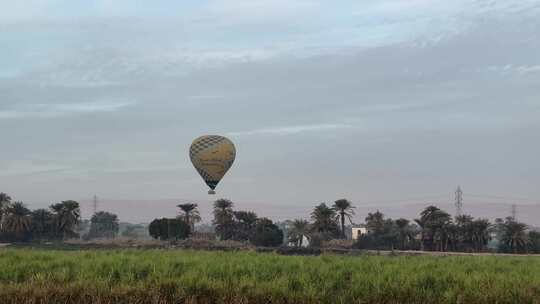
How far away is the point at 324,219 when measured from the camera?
97.9 m

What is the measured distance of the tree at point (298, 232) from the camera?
97.1m

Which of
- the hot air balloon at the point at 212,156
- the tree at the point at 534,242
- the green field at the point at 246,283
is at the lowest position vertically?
the tree at the point at 534,242

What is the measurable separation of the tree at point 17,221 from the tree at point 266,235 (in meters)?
34.2

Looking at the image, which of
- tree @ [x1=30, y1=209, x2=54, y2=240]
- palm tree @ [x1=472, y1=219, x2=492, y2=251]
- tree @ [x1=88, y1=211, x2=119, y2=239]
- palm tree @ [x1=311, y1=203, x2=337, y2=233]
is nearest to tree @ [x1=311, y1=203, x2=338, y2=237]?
palm tree @ [x1=311, y1=203, x2=337, y2=233]

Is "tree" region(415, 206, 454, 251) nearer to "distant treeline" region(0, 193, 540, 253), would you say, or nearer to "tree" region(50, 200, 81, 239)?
"distant treeline" region(0, 193, 540, 253)

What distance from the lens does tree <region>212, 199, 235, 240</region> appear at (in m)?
101

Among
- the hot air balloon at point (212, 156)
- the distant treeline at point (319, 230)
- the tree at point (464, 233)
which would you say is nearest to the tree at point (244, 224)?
the distant treeline at point (319, 230)

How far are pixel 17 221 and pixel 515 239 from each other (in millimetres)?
71236

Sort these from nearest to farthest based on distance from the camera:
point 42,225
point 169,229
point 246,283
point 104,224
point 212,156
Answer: point 246,283
point 212,156
point 169,229
point 42,225
point 104,224

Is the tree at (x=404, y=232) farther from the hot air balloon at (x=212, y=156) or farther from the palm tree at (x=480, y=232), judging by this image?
the hot air balloon at (x=212, y=156)

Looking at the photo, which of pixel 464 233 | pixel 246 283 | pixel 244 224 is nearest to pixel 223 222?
pixel 244 224

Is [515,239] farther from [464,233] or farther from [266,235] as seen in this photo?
[266,235]

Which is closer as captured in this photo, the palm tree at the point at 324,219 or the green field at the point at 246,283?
the green field at the point at 246,283

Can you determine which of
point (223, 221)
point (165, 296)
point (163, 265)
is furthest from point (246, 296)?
point (223, 221)
